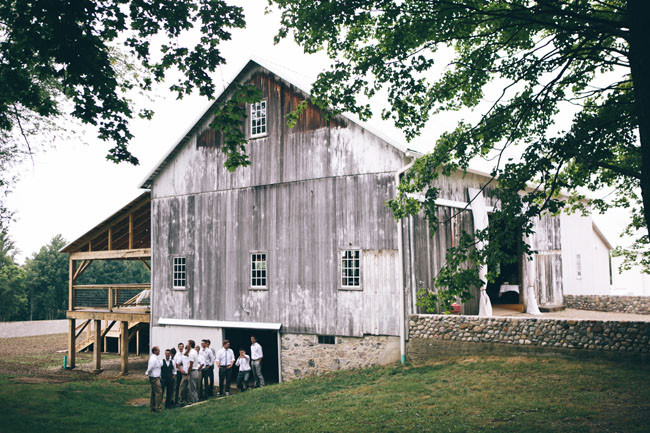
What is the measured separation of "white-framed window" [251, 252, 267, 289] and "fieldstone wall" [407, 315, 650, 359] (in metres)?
5.71

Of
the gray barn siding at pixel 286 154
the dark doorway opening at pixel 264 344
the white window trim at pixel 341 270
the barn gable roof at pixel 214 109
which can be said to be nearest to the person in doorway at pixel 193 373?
the dark doorway opening at pixel 264 344

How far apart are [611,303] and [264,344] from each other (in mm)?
15705

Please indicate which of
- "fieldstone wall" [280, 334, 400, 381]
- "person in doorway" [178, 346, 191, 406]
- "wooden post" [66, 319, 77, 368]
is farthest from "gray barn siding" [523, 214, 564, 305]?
"wooden post" [66, 319, 77, 368]

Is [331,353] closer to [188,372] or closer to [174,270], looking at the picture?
[188,372]

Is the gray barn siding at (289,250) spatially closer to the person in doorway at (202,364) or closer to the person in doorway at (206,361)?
the person in doorway at (206,361)

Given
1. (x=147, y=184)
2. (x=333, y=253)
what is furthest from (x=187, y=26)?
(x=147, y=184)

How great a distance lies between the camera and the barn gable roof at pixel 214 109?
54.7ft

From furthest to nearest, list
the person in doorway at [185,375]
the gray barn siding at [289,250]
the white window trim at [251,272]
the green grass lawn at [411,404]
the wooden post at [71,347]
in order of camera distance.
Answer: the wooden post at [71,347] < the white window trim at [251,272] < the gray barn siding at [289,250] < the person in doorway at [185,375] < the green grass lawn at [411,404]

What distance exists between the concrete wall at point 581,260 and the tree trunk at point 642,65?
2039cm

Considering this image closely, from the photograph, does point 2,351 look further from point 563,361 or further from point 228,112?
point 563,361

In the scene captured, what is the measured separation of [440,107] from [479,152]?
1284 millimetres

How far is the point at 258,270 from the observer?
63.3 ft

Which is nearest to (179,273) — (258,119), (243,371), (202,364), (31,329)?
(202,364)

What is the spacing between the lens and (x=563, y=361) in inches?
516
